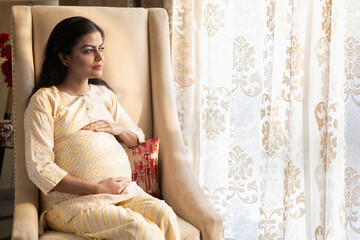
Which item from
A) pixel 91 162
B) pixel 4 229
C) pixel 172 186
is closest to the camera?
pixel 91 162

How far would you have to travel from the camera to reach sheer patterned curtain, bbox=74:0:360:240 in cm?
177

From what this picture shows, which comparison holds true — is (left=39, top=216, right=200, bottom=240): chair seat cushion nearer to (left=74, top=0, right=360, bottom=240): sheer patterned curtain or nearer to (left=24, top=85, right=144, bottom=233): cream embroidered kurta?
(left=24, top=85, right=144, bottom=233): cream embroidered kurta

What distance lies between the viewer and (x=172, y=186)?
5.59 ft

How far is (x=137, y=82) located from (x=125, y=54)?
4.9 inches

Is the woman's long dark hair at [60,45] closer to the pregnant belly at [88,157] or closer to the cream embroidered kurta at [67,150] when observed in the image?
the cream embroidered kurta at [67,150]

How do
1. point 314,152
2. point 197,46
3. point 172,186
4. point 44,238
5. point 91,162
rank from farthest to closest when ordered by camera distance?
point 197,46 → point 314,152 → point 172,186 → point 91,162 → point 44,238

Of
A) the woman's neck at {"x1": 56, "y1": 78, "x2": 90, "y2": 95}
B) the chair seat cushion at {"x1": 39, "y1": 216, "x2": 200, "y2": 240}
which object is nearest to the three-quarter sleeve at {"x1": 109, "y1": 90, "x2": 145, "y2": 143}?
the woman's neck at {"x1": 56, "y1": 78, "x2": 90, "y2": 95}

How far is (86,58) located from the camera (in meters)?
1.67

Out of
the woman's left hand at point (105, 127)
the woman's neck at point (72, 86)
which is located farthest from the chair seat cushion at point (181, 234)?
the woman's neck at point (72, 86)

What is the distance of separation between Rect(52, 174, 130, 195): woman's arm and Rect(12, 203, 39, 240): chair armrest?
101 mm

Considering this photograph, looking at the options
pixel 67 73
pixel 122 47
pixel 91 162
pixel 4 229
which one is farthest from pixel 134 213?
pixel 4 229

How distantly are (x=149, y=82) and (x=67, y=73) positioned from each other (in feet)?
1.24

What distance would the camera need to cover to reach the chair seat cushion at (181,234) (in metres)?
1.42

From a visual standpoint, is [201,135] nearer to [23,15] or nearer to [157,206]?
[157,206]
